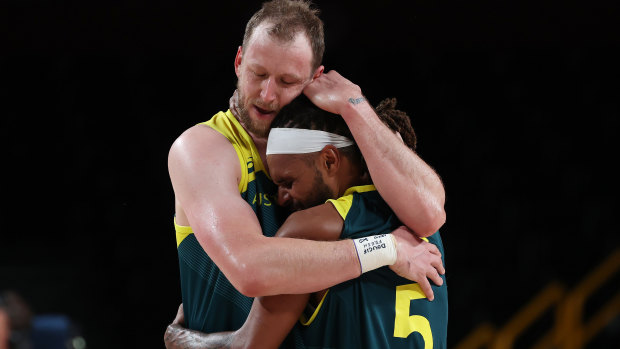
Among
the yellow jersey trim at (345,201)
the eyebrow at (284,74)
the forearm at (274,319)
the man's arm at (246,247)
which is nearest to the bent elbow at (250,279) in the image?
the man's arm at (246,247)

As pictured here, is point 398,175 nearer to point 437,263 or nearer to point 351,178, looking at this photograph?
point 351,178

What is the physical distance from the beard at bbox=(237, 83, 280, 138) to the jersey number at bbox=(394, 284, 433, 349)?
75 centimetres

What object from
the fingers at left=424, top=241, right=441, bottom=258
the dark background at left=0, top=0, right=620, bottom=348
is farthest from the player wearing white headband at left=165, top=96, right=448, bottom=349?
the dark background at left=0, top=0, right=620, bottom=348

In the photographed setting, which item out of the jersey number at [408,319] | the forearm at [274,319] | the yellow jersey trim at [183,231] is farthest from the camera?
the yellow jersey trim at [183,231]

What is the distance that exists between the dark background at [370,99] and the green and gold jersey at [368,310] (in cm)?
453

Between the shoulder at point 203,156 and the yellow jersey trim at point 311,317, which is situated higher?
the shoulder at point 203,156

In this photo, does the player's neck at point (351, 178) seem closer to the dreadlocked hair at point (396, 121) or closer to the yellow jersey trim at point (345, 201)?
the yellow jersey trim at point (345, 201)

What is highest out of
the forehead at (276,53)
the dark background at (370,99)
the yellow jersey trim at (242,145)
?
the forehead at (276,53)

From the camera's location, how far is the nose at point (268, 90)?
8.32ft

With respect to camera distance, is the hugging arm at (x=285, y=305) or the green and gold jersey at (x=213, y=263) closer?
the hugging arm at (x=285, y=305)
